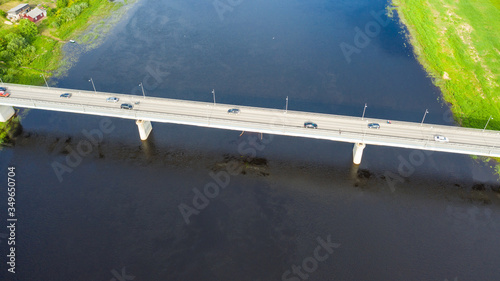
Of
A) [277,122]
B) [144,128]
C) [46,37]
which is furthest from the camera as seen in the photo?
[46,37]

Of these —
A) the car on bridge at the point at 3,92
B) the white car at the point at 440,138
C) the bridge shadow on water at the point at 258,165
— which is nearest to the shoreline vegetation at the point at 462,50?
the bridge shadow on water at the point at 258,165

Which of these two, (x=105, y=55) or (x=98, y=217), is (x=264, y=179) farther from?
(x=105, y=55)

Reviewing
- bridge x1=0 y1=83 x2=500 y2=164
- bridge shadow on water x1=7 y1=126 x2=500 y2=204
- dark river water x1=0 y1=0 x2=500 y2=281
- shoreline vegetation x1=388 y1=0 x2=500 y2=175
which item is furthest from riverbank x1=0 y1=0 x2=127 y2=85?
shoreline vegetation x1=388 y1=0 x2=500 y2=175

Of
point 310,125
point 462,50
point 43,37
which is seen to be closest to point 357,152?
point 310,125

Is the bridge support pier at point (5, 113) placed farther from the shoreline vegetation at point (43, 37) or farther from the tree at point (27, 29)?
the tree at point (27, 29)

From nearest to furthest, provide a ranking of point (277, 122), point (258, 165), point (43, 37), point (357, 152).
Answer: point (277, 122)
point (357, 152)
point (258, 165)
point (43, 37)

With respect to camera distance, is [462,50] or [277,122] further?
[462,50]

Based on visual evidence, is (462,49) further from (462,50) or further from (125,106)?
A: (125,106)

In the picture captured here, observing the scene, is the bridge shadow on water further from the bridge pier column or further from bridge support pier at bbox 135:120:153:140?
the bridge pier column
